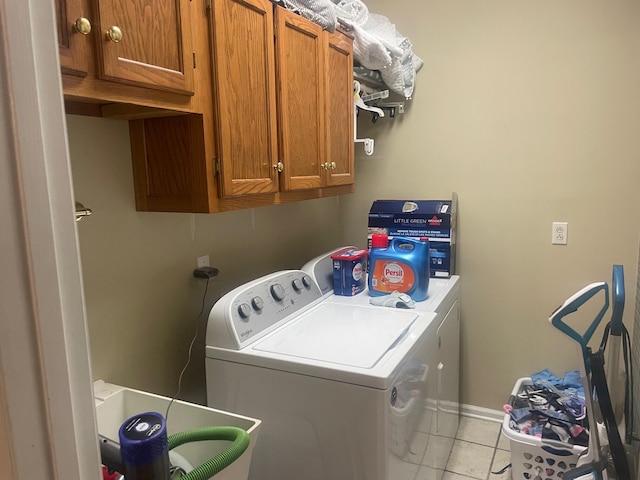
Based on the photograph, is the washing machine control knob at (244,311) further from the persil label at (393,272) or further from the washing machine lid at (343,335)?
the persil label at (393,272)

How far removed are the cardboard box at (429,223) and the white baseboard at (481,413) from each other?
2.61ft

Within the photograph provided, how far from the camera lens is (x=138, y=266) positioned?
5.20 ft

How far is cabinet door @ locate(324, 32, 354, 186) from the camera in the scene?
6.73 ft

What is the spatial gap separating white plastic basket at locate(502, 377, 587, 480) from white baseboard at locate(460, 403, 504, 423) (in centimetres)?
58

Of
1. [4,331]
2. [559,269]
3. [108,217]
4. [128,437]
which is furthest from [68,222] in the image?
[559,269]

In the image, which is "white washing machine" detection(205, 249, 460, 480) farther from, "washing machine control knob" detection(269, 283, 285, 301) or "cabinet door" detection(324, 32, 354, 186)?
"cabinet door" detection(324, 32, 354, 186)

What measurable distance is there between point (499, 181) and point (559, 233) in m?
0.39

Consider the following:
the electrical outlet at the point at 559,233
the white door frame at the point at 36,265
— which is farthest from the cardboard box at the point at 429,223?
the white door frame at the point at 36,265

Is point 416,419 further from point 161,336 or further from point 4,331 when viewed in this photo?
point 4,331

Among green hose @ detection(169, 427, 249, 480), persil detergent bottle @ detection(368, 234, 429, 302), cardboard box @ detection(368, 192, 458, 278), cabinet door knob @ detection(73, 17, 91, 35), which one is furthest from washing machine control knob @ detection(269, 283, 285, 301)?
cabinet door knob @ detection(73, 17, 91, 35)

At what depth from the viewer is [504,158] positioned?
246 centimetres

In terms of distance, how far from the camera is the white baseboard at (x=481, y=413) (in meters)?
2.65

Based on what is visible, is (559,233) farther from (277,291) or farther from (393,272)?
(277,291)

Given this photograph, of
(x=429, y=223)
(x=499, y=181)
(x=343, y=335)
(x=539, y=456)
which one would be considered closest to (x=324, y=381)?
(x=343, y=335)
